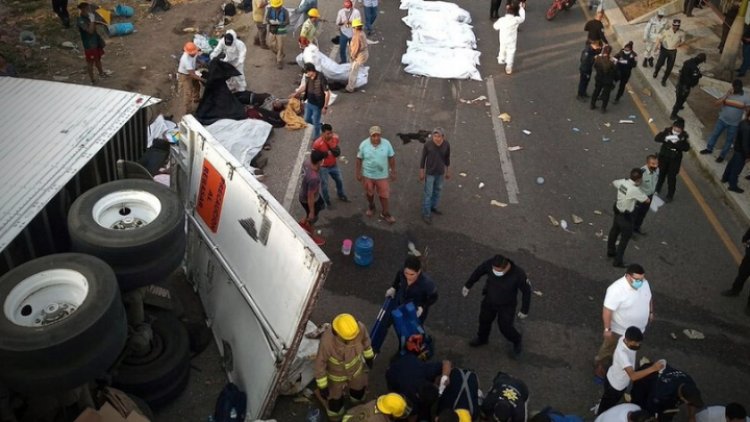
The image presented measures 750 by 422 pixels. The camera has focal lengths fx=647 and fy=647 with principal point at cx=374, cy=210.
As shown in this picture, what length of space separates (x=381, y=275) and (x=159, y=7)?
1210 cm

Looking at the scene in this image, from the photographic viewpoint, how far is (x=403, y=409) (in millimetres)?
5367

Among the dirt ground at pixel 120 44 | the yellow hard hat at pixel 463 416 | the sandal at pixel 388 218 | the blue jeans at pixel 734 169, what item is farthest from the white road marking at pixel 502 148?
the dirt ground at pixel 120 44

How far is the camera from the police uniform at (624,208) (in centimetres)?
842

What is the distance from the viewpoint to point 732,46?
14.0 meters

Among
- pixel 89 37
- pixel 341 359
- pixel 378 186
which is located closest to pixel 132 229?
pixel 341 359

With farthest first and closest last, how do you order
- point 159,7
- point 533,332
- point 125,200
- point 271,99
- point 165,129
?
point 159,7, point 271,99, point 165,129, point 533,332, point 125,200

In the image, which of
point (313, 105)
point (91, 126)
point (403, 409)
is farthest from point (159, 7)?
point (403, 409)

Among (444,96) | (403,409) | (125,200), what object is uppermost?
(125,200)

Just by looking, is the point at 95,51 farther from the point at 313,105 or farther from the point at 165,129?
the point at 313,105

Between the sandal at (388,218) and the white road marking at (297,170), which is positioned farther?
the white road marking at (297,170)

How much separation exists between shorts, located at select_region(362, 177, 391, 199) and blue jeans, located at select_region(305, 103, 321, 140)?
2480 millimetres

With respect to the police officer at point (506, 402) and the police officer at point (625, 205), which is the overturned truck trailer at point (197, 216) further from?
the police officer at point (625, 205)

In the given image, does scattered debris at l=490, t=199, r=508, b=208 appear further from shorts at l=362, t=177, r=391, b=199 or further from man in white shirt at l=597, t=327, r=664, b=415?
man in white shirt at l=597, t=327, r=664, b=415

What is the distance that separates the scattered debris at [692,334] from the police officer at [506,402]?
10.6 ft
